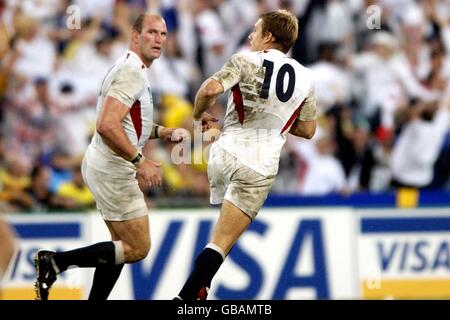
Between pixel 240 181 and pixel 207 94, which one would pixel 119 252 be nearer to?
pixel 240 181

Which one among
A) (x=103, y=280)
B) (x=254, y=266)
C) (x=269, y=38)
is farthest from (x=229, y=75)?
(x=254, y=266)

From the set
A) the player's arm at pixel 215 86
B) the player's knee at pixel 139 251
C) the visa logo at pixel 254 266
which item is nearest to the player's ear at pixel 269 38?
the player's arm at pixel 215 86

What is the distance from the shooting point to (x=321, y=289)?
44.2 ft

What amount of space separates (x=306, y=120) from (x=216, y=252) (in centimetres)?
130

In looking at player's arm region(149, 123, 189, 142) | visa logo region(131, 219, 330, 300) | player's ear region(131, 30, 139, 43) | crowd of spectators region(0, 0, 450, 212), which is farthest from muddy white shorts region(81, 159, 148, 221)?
crowd of spectators region(0, 0, 450, 212)

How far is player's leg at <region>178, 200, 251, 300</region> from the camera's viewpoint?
9.30 metres

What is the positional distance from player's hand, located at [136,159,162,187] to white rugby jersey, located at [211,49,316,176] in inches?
25.7

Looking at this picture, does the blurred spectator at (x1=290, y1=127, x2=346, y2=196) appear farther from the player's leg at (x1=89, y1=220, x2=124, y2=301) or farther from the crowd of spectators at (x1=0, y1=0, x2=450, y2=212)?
the player's leg at (x1=89, y1=220, x2=124, y2=301)

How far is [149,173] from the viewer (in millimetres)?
9203

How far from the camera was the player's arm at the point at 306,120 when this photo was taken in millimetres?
9727

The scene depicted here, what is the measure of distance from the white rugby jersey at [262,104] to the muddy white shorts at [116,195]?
0.81 m

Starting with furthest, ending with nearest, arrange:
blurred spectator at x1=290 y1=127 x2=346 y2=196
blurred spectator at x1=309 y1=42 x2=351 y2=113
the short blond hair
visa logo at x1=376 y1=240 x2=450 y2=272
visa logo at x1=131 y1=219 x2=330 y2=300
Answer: blurred spectator at x1=309 y1=42 x2=351 y2=113 < blurred spectator at x1=290 y1=127 x2=346 y2=196 < visa logo at x1=376 y1=240 x2=450 y2=272 < visa logo at x1=131 y1=219 x2=330 y2=300 < the short blond hair
